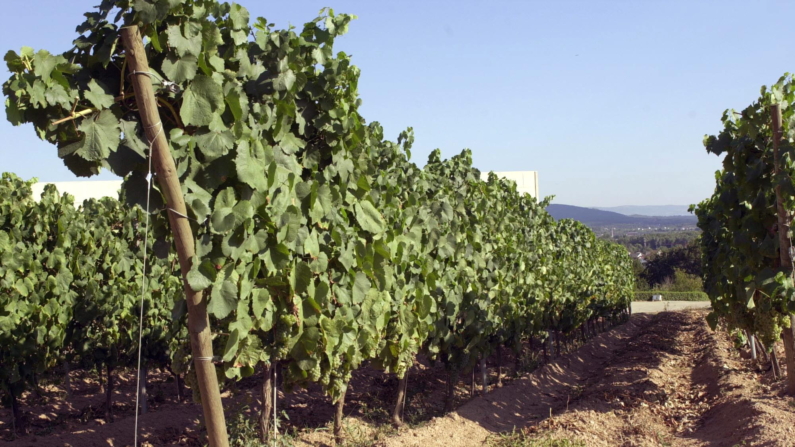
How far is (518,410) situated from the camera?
354 inches

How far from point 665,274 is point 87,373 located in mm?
53821

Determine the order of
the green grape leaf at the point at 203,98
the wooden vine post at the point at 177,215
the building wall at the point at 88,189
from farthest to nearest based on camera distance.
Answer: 1. the building wall at the point at 88,189
2. the green grape leaf at the point at 203,98
3. the wooden vine post at the point at 177,215

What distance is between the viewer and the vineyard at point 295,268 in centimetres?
302

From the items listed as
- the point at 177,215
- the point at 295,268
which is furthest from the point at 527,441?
the point at 177,215

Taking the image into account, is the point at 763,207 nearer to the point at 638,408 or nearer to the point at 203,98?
the point at 638,408

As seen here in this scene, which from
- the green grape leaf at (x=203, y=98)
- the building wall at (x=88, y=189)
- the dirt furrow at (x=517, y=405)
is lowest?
the dirt furrow at (x=517, y=405)

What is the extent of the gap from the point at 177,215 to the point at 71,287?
256 inches

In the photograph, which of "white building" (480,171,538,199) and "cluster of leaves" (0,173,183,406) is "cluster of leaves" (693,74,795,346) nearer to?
"cluster of leaves" (0,173,183,406)

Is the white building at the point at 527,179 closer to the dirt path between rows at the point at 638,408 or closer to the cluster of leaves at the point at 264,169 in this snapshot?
the dirt path between rows at the point at 638,408

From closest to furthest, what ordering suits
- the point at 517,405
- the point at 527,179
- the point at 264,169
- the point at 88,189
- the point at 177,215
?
the point at 177,215 < the point at 264,169 < the point at 517,405 < the point at 88,189 < the point at 527,179

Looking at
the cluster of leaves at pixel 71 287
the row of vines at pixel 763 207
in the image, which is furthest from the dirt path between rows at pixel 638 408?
the cluster of leaves at pixel 71 287

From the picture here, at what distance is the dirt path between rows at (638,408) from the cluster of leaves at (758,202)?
1044mm

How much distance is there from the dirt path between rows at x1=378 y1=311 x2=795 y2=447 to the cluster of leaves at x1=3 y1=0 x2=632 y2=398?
1498 mm

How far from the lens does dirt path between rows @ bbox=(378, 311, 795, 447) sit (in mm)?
6254
